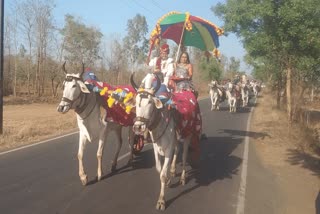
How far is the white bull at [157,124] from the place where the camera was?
19.9 feet

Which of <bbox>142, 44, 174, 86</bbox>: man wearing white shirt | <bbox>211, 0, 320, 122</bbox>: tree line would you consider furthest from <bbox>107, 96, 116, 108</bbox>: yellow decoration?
<bbox>211, 0, 320, 122</bbox>: tree line

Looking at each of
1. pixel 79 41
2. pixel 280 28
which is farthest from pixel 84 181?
pixel 79 41

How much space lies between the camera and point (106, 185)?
7500 mm

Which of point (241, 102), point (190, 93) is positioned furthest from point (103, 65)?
point (190, 93)

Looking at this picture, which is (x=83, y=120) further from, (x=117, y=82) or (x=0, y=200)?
(x=117, y=82)

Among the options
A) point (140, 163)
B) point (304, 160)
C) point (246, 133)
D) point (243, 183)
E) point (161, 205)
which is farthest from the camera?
point (246, 133)

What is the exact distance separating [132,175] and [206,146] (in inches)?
172

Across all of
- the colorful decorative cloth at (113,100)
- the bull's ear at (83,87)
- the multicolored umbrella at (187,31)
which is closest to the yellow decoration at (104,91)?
the colorful decorative cloth at (113,100)

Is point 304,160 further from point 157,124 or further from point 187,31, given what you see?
point 157,124

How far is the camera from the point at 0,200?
6477 mm

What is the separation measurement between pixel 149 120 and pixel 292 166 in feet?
17.4

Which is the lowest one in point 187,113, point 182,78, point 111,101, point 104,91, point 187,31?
point 187,113

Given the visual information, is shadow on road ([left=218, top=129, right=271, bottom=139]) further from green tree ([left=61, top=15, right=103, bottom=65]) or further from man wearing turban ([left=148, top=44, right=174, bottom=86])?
green tree ([left=61, top=15, right=103, bottom=65])

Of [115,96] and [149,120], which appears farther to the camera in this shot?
[115,96]
